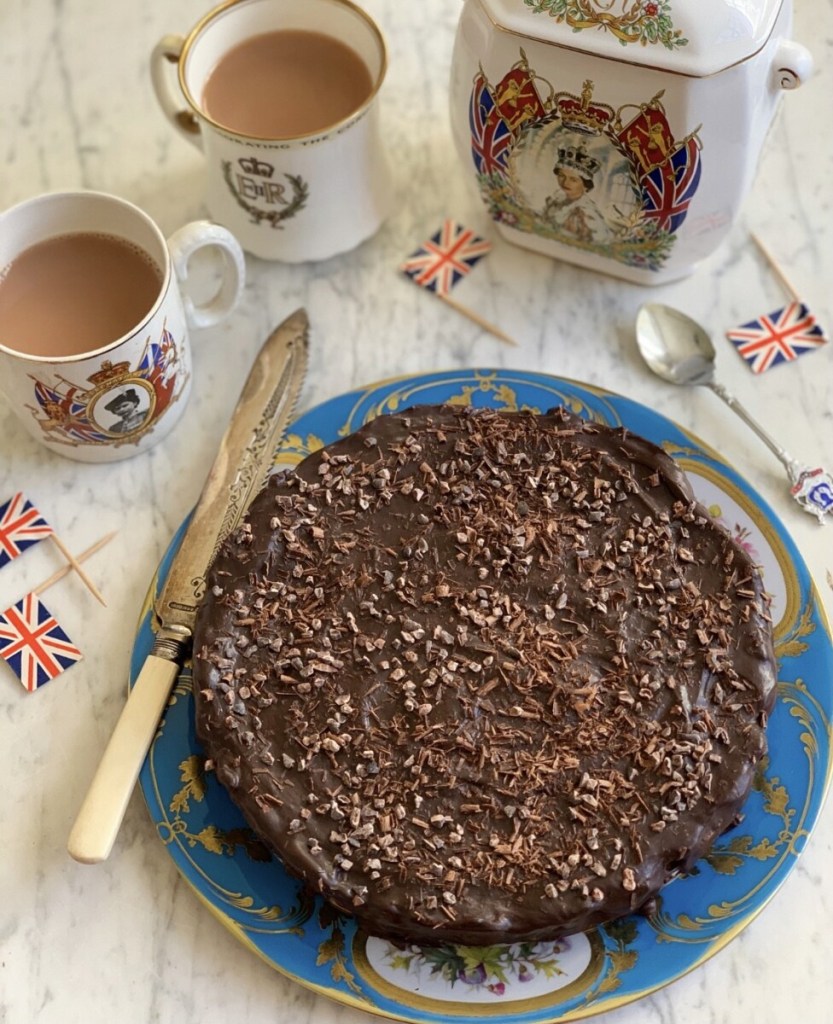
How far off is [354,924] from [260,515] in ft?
1.92

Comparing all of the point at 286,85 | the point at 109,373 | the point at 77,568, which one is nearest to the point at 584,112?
the point at 286,85

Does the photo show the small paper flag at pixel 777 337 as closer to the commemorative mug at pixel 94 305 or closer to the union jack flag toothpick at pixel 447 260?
the union jack flag toothpick at pixel 447 260

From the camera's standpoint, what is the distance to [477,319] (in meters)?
2.05

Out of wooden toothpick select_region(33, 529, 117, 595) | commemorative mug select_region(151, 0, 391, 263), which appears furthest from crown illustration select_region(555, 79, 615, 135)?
wooden toothpick select_region(33, 529, 117, 595)

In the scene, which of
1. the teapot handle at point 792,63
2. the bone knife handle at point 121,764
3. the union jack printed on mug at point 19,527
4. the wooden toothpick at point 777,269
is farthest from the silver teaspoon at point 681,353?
the union jack printed on mug at point 19,527

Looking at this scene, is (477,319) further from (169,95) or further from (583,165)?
(169,95)

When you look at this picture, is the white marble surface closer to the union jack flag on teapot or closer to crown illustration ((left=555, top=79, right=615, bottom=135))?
the union jack flag on teapot

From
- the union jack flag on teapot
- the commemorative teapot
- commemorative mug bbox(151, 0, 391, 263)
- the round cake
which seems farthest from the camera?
commemorative mug bbox(151, 0, 391, 263)

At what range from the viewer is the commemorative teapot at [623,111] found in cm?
157

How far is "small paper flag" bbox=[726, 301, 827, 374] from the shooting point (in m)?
1.99

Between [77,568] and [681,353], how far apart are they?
108 centimetres

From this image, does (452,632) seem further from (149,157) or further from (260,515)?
(149,157)

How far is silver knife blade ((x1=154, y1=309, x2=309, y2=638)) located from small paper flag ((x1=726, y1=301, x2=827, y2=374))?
77 cm

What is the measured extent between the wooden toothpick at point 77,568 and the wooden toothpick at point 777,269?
1309mm
